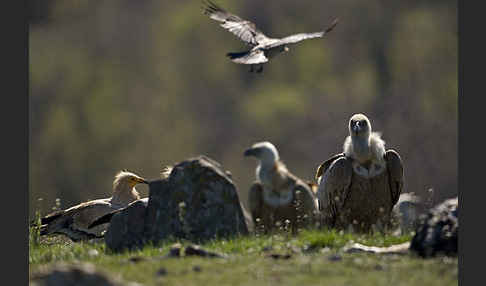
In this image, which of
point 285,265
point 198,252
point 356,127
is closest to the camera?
point 285,265

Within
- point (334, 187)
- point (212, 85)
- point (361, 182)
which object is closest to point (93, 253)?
point (334, 187)

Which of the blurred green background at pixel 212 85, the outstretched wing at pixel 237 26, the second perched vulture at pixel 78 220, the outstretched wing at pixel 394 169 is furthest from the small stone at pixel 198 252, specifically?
the blurred green background at pixel 212 85

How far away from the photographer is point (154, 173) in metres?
53.4

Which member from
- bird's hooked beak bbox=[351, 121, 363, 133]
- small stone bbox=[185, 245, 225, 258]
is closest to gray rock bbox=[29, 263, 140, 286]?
small stone bbox=[185, 245, 225, 258]

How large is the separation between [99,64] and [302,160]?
1928 cm

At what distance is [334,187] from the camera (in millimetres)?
15516

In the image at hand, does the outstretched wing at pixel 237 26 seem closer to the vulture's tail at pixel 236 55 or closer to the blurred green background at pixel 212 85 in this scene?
the vulture's tail at pixel 236 55

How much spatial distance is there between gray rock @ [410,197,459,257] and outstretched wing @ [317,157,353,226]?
3.02 meters

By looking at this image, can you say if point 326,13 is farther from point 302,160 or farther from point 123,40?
point 302,160

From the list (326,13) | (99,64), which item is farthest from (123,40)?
(326,13)

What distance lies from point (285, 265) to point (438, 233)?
191 centimetres

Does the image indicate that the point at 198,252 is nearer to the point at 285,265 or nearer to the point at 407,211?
the point at 285,265

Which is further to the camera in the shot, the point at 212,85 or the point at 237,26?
the point at 212,85

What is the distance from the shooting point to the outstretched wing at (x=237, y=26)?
755 inches
